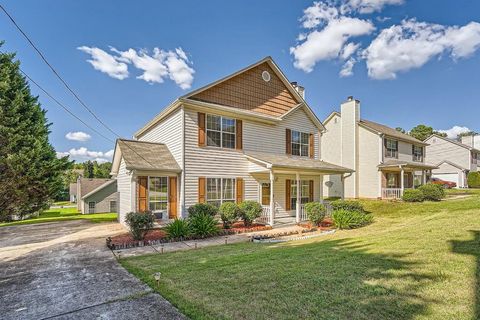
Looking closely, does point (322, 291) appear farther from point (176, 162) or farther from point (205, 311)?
point (176, 162)

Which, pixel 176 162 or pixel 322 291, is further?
pixel 176 162

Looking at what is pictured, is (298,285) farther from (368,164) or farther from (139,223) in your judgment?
(368,164)

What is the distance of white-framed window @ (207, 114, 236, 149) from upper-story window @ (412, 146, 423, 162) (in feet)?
78.6

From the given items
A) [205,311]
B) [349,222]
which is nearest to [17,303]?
[205,311]

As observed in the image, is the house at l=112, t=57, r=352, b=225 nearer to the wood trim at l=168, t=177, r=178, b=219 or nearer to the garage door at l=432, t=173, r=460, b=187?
the wood trim at l=168, t=177, r=178, b=219

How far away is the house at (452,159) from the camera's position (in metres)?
36.2

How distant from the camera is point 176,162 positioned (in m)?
12.4

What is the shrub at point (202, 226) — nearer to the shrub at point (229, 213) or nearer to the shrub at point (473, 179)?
the shrub at point (229, 213)

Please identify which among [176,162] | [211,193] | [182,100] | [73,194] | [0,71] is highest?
[0,71]

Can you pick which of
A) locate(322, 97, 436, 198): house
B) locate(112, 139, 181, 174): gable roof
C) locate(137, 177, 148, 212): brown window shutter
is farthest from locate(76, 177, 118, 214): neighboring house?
locate(322, 97, 436, 198): house

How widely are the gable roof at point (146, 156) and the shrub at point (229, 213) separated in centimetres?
285

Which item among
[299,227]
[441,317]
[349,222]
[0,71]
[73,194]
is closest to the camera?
[441,317]

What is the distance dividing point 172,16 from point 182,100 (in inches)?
211

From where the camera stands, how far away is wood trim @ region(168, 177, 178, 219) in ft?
40.2
